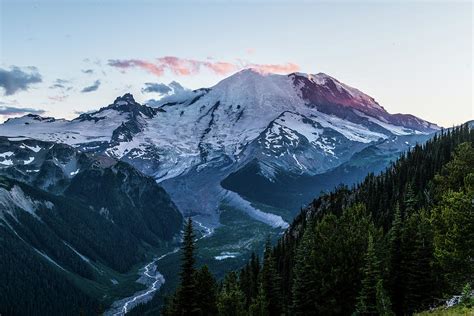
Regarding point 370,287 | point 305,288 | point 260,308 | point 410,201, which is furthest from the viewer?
point 410,201

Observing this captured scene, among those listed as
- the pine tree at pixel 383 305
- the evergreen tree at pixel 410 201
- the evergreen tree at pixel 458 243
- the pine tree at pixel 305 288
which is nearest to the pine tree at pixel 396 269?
the evergreen tree at pixel 458 243

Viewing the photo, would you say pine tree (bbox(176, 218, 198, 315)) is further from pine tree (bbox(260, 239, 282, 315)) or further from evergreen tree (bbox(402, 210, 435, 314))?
pine tree (bbox(260, 239, 282, 315))

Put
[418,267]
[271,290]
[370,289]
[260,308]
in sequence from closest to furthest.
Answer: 1. [370,289]
2. [418,267]
3. [260,308]
4. [271,290]

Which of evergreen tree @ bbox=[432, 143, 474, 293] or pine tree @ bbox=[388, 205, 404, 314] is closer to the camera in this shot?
evergreen tree @ bbox=[432, 143, 474, 293]

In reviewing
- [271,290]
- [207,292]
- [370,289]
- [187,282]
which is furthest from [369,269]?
[207,292]

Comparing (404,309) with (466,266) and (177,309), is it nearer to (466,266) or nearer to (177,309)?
(466,266)

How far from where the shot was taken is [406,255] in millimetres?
58188

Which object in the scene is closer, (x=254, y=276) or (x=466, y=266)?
(x=466, y=266)

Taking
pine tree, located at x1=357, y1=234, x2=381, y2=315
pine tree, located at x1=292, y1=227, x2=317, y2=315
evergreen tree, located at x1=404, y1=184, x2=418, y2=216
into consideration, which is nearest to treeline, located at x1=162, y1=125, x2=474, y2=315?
pine tree, located at x1=357, y1=234, x2=381, y2=315

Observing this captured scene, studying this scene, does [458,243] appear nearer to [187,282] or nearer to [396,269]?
[396,269]

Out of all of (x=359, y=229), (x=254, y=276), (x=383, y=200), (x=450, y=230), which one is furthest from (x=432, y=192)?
(x=450, y=230)

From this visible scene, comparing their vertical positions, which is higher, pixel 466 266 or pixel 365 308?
pixel 466 266

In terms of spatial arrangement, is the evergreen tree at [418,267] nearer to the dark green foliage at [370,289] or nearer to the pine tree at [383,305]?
the dark green foliage at [370,289]

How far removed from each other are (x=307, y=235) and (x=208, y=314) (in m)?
18.2
